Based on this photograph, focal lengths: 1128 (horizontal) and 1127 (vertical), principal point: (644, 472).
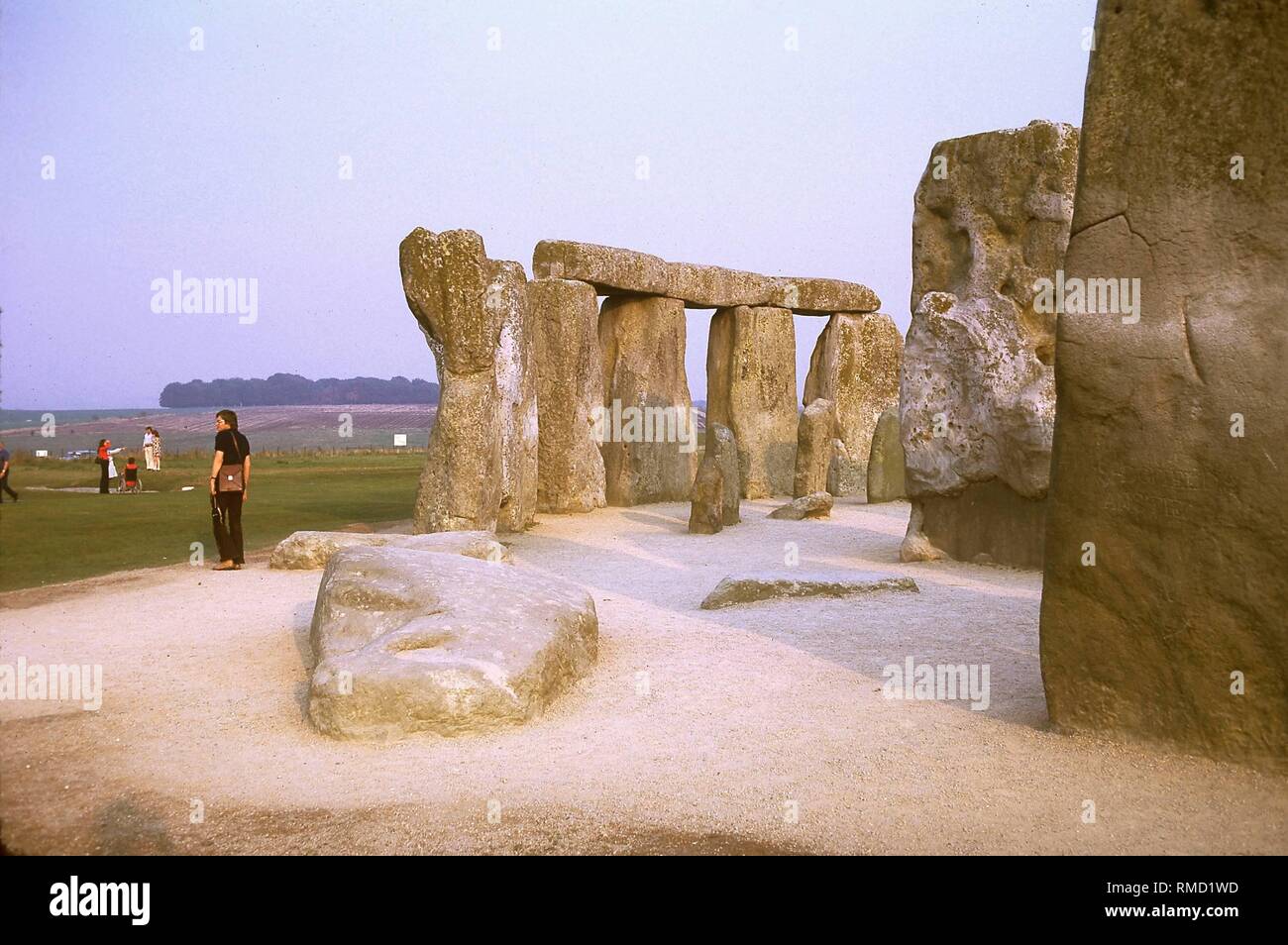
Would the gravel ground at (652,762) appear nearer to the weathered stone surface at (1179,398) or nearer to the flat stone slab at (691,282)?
the weathered stone surface at (1179,398)

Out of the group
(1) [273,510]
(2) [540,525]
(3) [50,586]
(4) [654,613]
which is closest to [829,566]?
(4) [654,613]

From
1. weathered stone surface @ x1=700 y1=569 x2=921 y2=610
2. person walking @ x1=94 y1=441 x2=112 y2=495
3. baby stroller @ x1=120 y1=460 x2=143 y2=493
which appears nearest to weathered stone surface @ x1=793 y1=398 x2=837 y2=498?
weathered stone surface @ x1=700 y1=569 x2=921 y2=610

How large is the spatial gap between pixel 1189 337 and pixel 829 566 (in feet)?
18.9

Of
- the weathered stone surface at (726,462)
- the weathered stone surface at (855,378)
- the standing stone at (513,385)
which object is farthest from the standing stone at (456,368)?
the weathered stone surface at (855,378)

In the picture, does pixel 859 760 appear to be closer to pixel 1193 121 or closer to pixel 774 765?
pixel 774 765

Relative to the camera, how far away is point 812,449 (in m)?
16.4

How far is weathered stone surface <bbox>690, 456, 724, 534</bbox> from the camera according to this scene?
41.3 feet

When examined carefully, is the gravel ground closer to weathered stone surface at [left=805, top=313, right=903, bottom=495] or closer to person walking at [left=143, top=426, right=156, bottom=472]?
weathered stone surface at [left=805, top=313, right=903, bottom=495]

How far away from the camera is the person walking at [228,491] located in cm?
991

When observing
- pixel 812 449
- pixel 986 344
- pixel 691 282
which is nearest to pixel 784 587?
pixel 986 344

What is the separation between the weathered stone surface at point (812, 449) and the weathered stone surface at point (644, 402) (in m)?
1.69

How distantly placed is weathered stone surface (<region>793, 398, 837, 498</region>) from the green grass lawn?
5683 millimetres

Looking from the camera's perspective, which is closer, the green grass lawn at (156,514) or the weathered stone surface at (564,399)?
the green grass lawn at (156,514)

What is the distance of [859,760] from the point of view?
4492 mm
